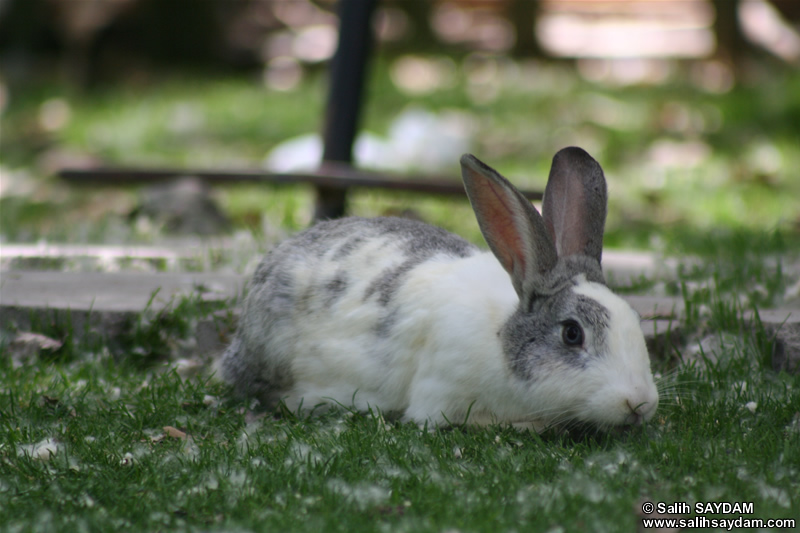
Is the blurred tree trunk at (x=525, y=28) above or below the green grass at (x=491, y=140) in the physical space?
above

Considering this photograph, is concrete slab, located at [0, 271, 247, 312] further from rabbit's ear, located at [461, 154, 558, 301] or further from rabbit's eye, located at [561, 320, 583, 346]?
rabbit's eye, located at [561, 320, 583, 346]

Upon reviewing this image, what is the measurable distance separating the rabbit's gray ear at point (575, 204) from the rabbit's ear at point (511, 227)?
15 centimetres

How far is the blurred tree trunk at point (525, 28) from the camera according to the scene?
11.0m

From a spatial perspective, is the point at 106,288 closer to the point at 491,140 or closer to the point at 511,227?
the point at 511,227

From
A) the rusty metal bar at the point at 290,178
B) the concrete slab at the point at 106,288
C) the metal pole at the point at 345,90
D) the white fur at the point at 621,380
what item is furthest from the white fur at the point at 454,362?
the metal pole at the point at 345,90

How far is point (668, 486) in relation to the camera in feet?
7.82

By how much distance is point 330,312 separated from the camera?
10.3ft

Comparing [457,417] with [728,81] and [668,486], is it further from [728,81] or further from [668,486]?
[728,81]

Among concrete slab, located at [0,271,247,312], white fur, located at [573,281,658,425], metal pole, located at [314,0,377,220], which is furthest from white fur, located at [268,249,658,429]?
metal pole, located at [314,0,377,220]

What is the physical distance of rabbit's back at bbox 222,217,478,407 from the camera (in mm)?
3064

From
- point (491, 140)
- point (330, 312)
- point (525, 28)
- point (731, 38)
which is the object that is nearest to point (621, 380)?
point (330, 312)

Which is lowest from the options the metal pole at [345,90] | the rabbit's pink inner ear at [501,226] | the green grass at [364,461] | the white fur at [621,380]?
the green grass at [364,461]

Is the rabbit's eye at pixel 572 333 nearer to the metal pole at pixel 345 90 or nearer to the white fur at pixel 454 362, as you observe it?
the white fur at pixel 454 362

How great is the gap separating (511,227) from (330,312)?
66 cm
